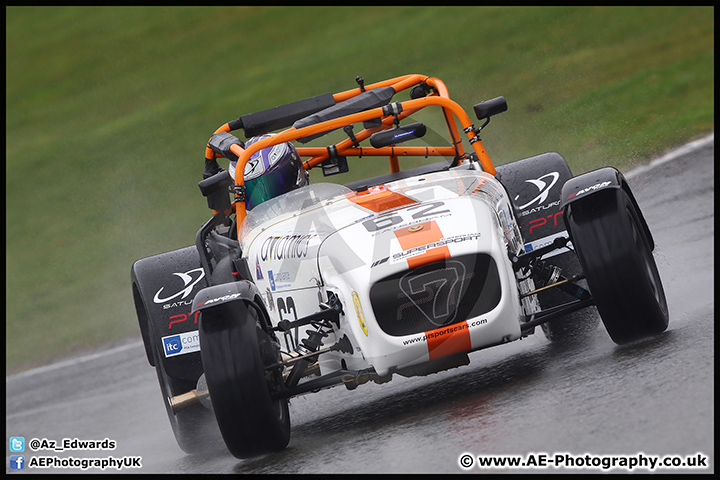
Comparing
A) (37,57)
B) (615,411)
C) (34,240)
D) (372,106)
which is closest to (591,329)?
(372,106)

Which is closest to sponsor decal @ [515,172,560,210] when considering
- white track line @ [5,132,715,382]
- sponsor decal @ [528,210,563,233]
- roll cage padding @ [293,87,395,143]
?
sponsor decal @ [528,210,563,233]

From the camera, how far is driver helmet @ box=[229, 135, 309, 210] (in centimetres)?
735

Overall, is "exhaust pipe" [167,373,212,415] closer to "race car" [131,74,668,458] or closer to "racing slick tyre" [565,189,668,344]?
"race car" [131,74,668,458]

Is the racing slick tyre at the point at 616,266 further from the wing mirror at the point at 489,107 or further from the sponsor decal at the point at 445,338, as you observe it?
the wing mirror at the point at 489,107

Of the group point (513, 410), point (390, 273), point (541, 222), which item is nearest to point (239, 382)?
point (390, 273)

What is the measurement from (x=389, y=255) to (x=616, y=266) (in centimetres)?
123

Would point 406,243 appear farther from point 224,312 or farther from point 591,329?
point 591,329

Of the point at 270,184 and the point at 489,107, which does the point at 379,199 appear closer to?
the point at 270,184

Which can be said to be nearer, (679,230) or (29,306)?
(679,230)

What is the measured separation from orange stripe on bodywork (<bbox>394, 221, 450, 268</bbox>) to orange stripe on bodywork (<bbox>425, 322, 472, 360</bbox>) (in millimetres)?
375

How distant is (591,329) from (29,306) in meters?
11.6

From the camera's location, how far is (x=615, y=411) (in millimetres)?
4559

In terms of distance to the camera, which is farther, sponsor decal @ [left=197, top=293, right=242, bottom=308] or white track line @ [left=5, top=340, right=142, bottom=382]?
white track line @ [left=5, top=340, right=142, bottom=382]

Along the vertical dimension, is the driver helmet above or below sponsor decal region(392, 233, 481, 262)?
above
